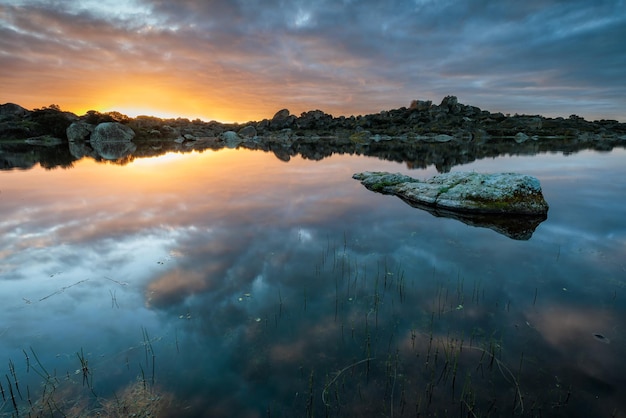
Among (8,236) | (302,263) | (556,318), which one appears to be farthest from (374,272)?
(8,236)

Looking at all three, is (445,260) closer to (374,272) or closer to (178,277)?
(374,272)

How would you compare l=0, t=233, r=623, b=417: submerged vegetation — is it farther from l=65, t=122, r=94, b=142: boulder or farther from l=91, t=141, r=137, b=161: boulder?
l=65, t=122, r=94, b=142: boulder

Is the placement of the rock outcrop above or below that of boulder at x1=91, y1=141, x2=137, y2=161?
below

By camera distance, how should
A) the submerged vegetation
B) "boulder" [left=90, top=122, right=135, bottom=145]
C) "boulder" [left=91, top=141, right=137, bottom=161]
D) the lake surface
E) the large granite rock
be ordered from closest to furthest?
the submerged vegetation < the lake surface < the large granite rock < "boulder" [left=91, top=141, right=137, bottom=161] < "boulder" [left=90, top=122, right=135, bottom=145]

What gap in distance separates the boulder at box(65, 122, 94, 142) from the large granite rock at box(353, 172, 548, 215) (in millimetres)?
102369

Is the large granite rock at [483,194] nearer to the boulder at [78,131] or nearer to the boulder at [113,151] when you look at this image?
the boulder at [113,151]

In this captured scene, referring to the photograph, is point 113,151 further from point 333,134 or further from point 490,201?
point 333,134

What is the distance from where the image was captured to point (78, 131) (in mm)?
88625

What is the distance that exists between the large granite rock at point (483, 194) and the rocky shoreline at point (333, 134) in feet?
121

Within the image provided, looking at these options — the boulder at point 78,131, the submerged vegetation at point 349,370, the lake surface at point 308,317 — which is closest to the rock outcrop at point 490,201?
the lake surface at point 308,317

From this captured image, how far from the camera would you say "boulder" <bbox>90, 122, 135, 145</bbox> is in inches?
3575

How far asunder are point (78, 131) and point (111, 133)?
8.09 meters

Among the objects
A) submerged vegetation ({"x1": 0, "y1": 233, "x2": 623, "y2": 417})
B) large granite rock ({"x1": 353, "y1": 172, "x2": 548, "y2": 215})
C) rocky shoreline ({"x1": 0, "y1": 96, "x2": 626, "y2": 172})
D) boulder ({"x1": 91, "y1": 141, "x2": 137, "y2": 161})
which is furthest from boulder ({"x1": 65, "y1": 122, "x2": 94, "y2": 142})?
submerged vegetation ({"x1": 0, "y1": 233, "x2": 623, "y2": 417})

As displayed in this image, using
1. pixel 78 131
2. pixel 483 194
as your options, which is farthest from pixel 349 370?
pixel 78 131
